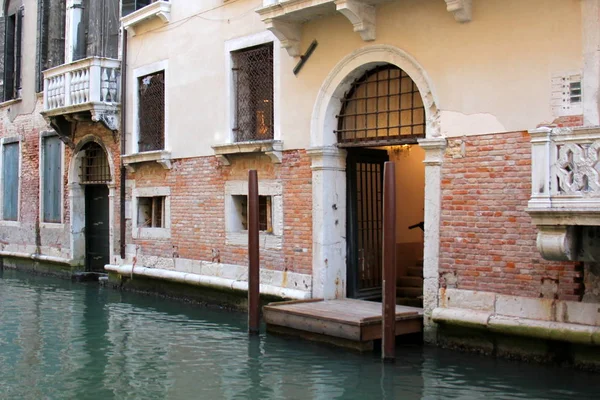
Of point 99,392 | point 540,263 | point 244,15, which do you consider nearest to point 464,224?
point 540,263

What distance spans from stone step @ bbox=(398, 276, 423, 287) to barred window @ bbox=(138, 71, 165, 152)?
4.79m

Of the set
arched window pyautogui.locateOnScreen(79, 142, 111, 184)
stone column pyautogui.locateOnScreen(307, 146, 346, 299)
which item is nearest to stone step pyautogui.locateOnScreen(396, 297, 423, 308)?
stone column pyautogui.locateOnScreen(307, 146, 346, 299)

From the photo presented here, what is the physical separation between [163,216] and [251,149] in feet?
9.80

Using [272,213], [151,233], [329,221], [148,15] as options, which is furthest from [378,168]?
[148,15]

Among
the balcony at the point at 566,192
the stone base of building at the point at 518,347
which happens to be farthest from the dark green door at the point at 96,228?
the balcony at the point at 566,192

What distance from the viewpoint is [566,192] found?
6.21m

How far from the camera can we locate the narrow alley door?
962 cm

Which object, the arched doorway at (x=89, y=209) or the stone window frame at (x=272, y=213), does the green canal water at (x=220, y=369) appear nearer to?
the stone window frame at (x=272, y=213)

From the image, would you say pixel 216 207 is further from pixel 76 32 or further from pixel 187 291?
pixel 76 32

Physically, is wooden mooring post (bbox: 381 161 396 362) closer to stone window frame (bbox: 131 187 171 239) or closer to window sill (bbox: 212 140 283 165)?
window sill (bbox: 212 140 283 165)

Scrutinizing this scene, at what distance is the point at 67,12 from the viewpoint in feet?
49.2

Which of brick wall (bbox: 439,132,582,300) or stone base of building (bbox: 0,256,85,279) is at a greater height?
brick wall (bbox: 439,132,582,300)

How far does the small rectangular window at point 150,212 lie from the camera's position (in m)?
13.0

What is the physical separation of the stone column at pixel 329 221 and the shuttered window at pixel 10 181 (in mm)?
10430
